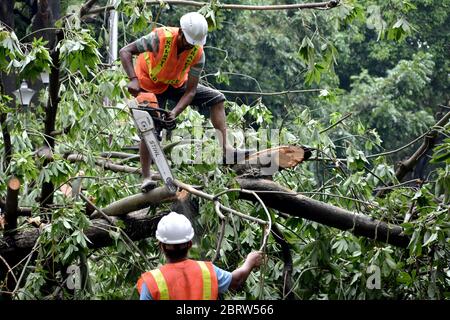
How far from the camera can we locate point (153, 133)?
6.79 meters

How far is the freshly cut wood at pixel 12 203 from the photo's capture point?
6.81 metres

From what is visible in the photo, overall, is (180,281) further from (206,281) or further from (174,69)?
(174,69)

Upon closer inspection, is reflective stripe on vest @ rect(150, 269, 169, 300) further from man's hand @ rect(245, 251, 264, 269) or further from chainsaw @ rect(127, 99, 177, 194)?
chainsaw @ rect(127, 99, 177, 194)

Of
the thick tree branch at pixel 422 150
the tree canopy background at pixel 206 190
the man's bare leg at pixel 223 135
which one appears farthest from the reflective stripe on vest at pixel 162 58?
the thick tree branch at pixel 422 150

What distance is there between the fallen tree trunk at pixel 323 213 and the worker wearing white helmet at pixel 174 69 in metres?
0.37

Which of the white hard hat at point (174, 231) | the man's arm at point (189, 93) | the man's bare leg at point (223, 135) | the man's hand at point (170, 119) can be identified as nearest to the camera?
the white hard hat at point (174, 231)

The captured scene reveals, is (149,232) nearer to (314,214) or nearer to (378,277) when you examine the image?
(314,214)

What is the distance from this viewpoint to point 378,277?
22.1ft

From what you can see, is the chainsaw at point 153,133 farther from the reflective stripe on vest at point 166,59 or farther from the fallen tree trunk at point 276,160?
the fallen tree trunk at point 276,160

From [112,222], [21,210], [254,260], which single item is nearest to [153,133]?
[112,222]

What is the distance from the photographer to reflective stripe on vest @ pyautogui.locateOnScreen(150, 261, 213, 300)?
4.86 meters

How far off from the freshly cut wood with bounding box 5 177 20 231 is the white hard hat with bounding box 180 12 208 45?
1480 millimetres

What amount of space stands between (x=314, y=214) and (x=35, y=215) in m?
1.94

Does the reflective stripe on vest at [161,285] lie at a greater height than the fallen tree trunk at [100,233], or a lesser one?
greater
